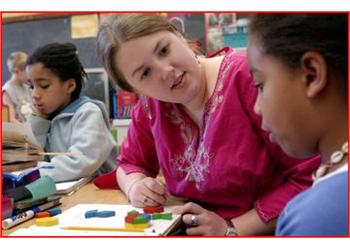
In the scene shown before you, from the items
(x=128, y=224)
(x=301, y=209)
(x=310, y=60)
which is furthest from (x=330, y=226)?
(x=128, y=224)

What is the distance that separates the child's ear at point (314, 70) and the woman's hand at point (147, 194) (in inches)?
13.4

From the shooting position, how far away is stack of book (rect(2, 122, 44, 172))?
0.68 meters

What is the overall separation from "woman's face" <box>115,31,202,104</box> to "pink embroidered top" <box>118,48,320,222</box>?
0.04m

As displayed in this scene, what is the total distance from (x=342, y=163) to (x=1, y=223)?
16.2 inches

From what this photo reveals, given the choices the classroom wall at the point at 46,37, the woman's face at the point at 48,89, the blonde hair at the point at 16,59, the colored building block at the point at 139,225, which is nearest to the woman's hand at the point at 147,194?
the colored building block at the point at 139,225

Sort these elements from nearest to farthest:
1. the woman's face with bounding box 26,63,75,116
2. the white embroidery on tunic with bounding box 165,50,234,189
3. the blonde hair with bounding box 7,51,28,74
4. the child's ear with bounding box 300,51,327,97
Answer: the child's ear with bounding box 300,51,327,97 → the white embroidery on tunic with bounding box 165,50,234,189 → the woman's face with bounding box 26,63,75,116 → the blonde hair with bounding box 7,51,28,74

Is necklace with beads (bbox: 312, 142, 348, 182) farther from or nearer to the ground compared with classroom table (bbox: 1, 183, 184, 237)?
farther from the ground

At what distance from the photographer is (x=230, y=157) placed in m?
0.63

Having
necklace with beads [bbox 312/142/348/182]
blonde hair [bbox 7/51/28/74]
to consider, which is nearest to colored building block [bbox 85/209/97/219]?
necklace with beads [bbox 312/142/348/182]

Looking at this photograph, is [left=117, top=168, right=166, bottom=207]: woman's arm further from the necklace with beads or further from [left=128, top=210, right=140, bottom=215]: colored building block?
the necklace with beads

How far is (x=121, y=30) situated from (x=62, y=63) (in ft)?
1.45

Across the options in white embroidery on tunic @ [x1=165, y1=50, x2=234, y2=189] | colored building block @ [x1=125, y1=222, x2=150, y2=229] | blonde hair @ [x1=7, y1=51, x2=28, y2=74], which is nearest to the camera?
colored building block @ [x1=125, y1=222, x2=150, y2=229]

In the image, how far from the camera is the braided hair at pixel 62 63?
1.04 meters

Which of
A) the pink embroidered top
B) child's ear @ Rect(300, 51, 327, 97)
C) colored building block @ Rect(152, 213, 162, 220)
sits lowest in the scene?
colored building block @ Rect(152, 213, 162, 220)
